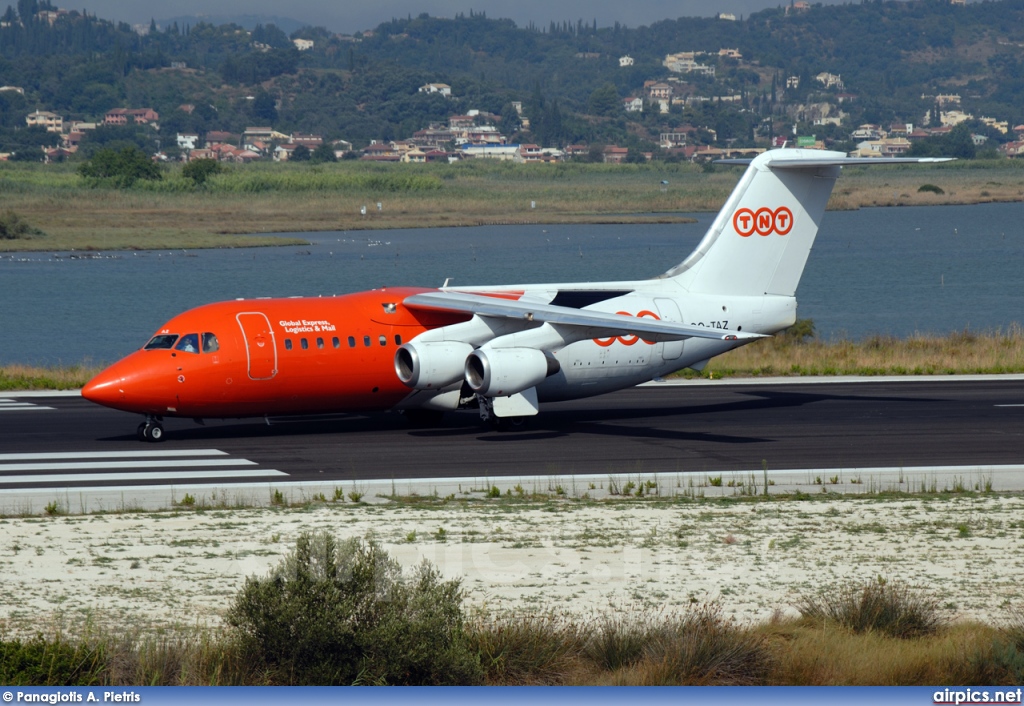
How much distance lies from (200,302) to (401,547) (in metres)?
47.0

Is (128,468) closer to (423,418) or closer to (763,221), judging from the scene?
(423,418)

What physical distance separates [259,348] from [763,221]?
37.5ft

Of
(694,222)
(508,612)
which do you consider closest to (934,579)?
(508,612)

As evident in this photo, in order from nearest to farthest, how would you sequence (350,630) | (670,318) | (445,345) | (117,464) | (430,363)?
1. (350,630)
2. (117,464)
3. (430,363)
4. (445,345)
5. (670,318)

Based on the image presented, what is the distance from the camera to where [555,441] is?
25.4m

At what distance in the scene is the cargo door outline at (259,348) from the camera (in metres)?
24.7

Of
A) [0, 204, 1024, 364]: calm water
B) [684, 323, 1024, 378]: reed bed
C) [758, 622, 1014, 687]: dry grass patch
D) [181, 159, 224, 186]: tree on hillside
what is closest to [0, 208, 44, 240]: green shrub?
[0, 204, 1024, 364]: calm water

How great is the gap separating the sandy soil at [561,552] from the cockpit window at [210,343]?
6.52m

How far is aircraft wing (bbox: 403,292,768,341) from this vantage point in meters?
24.3

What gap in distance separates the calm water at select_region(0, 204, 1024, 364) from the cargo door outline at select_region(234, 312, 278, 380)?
19.6 meters

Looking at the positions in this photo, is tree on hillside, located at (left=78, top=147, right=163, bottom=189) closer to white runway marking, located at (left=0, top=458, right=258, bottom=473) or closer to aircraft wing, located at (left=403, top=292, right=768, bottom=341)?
aircraft wing, located at (left=403, top=292, right=768, bottom=341)

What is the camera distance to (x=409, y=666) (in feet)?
34.6

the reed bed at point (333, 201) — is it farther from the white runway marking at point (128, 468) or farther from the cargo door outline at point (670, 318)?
the white runway marking at point (128, 468)

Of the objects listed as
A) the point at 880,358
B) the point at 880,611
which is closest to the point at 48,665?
the point at 880,611
